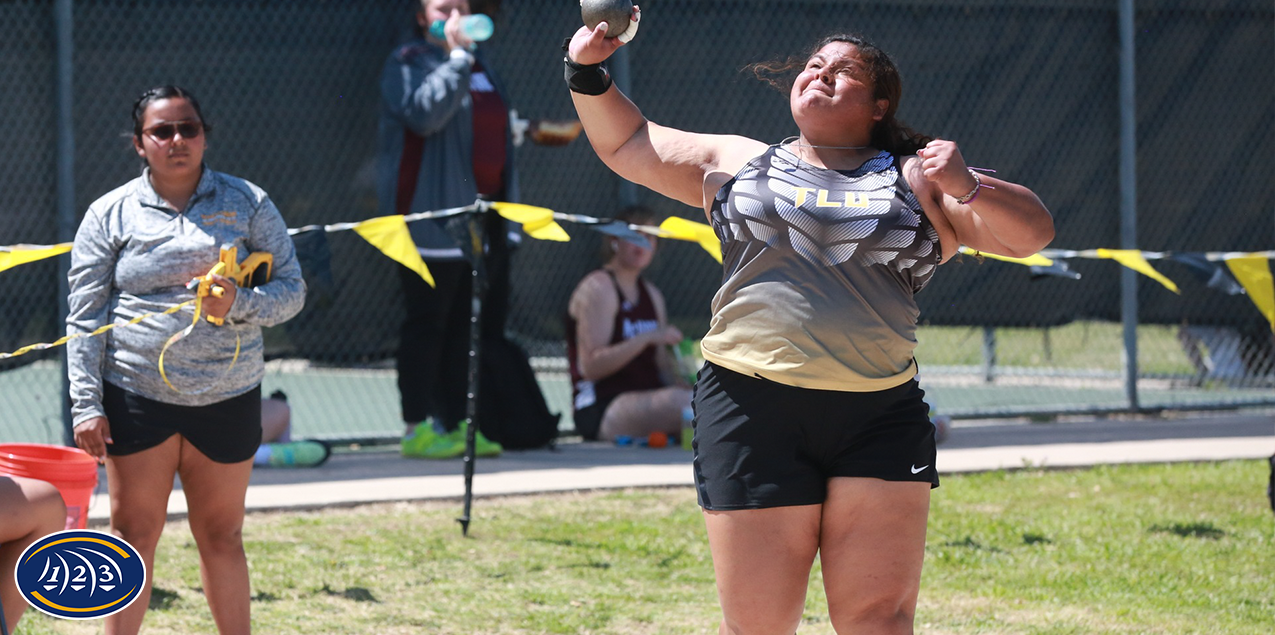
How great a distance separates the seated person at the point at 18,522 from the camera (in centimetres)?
Result: 324

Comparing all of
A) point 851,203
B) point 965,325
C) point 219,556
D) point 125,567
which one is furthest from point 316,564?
point 965,325

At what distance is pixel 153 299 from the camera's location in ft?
12.8

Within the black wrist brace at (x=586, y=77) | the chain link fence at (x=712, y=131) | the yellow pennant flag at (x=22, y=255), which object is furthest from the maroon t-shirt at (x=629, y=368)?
the black wrist brace at (x=586, y=77)

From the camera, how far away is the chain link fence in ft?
25.2

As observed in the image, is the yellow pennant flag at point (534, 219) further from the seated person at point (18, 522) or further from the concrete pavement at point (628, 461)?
the seated person at point (18, 522)

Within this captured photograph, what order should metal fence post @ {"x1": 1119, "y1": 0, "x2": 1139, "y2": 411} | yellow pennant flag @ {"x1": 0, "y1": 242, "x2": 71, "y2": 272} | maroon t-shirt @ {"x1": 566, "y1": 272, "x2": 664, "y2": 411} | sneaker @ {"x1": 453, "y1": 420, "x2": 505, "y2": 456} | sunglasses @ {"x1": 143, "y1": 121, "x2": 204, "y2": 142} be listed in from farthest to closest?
metal fence post @ {"x1": 1119, "y1": 0, "x2": 1139, "y2": 411}
maroon t-shirt @ {"x1": 566, "y1": 272, "x2": 664, "y2": 411}
sneaker @ {"x1": 453, "y1": 420, "x2": 505, "y2": 456}
yellow pennant flag @ {"x1": 0, "y1": 242, "x2": 71, "y2": 272}
sunglasses @ {"x1": 143, "y1": 121, "x2": 204, "y2": 142}

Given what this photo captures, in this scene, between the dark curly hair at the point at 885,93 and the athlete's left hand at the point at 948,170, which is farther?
the dark curly hair at the point at 885,93

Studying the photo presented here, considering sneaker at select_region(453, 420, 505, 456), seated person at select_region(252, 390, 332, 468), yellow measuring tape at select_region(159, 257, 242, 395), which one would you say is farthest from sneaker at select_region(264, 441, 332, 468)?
yellow measuring tape at select_region(159, 257, 242, 395)

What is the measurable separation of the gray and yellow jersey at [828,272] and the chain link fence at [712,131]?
15.6 ft

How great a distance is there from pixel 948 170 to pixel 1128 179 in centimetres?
719

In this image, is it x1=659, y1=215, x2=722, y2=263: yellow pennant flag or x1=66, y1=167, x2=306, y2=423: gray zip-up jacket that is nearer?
x1=66, y1=167, x2=306, y2=423: gray zip-up jacket

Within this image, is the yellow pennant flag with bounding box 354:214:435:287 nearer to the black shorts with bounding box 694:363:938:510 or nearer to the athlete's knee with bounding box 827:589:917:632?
the black shorts with bounding box 694:363:938:510

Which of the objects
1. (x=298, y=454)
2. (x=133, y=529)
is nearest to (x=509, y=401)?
(x=298, y=454)

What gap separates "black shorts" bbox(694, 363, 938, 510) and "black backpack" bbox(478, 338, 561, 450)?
4.89 m
